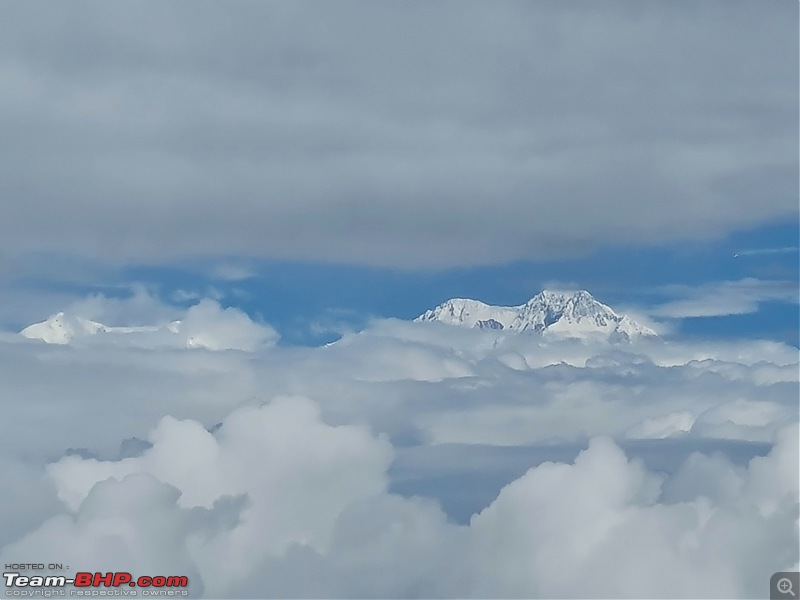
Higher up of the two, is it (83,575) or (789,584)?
(83,575)

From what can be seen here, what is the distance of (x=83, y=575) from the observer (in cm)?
19225

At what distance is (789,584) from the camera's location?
19238 centimetres

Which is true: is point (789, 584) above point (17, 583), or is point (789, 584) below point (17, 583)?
below

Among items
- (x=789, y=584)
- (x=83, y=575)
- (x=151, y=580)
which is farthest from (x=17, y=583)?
(x=789, y=584)

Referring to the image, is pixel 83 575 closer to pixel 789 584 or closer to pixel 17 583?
pixel 17 583

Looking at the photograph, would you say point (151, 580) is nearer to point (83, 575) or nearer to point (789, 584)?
point (83, 575)

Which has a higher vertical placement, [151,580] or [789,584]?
[151,580]

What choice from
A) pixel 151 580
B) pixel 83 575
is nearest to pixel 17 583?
pixel 83 575

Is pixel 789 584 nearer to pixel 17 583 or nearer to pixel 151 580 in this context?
pixel 151 580

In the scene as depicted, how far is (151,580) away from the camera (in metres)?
191

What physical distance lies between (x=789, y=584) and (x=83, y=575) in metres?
135

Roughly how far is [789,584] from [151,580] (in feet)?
400

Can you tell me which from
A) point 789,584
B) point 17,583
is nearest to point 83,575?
point 17,583

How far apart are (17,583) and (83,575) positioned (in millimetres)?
13459
